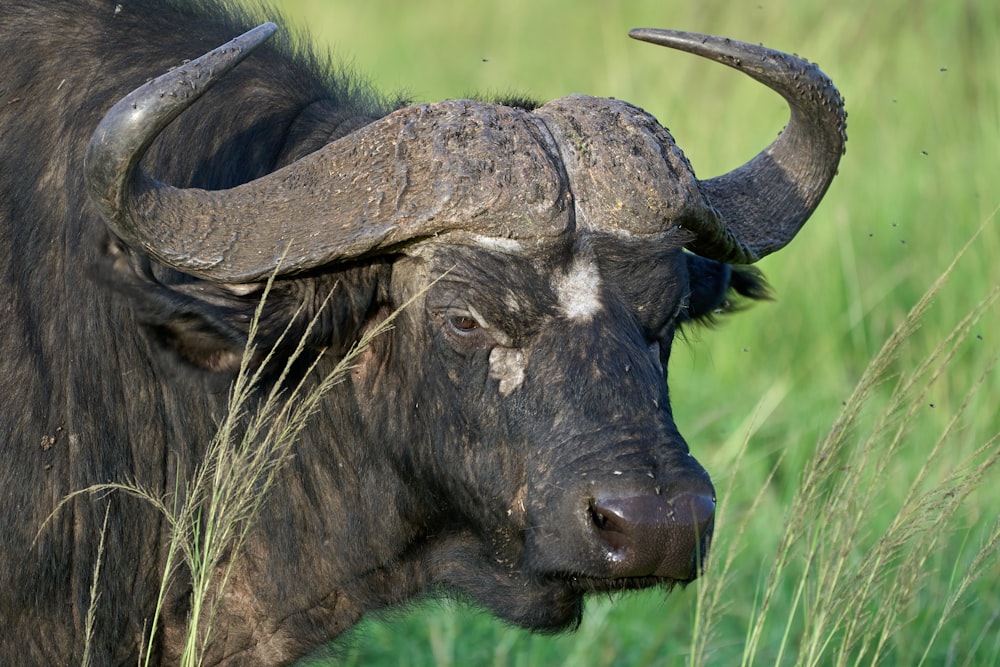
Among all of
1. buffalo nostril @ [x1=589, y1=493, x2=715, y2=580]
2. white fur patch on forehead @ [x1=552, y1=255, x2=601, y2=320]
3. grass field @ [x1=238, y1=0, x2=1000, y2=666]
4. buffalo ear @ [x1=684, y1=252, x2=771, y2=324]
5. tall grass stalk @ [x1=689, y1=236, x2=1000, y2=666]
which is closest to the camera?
buffalo nostril @ [x1=589, y1=493, x2=715, y2=580]

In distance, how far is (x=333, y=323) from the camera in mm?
3734

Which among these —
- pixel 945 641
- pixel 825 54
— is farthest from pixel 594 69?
pixel 945 641

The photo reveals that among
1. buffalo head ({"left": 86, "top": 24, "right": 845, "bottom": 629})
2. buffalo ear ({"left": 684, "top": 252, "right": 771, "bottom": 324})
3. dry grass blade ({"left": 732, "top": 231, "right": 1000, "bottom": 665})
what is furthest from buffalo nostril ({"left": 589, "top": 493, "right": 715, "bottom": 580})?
buffalo ear ({"left": 684, "top": 252, "right": 771, "bottom": 324})

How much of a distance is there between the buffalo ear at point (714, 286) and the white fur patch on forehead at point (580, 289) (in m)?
0.71

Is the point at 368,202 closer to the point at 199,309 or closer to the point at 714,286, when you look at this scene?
the point at 199,309

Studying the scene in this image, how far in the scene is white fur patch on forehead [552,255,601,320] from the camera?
3.53 m

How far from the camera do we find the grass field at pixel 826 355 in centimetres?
401

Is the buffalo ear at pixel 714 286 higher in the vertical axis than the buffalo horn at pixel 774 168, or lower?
lower

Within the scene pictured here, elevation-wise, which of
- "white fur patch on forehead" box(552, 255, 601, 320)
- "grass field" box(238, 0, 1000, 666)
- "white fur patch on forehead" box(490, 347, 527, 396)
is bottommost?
"grass field" box(238, 0, 1000, 666)

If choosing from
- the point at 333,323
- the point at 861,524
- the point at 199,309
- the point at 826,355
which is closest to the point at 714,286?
the point at 861,524

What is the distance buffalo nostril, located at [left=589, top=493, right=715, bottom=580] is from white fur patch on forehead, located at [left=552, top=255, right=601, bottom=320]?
1.70 ft

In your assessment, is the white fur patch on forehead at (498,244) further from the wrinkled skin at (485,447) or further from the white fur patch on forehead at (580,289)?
the white fur patch on forehead at (580,289)

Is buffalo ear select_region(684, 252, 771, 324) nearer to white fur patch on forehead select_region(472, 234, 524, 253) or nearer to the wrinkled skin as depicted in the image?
the wrinkled skin

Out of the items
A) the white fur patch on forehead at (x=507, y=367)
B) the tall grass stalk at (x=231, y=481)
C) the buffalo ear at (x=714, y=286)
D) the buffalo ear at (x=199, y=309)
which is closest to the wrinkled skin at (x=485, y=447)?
the white fur patch on forehead at (x=507, y=367)
